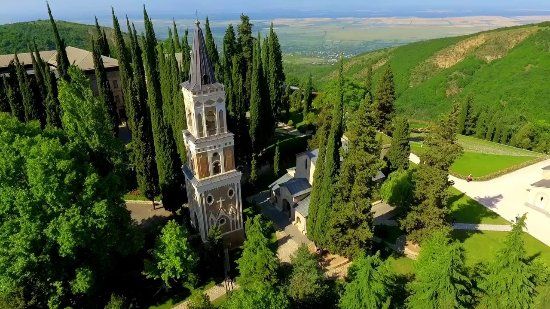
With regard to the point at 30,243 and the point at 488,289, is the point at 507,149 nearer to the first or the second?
the point at 488,289

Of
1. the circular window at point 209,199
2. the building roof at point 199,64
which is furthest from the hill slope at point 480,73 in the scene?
the circular window at point 209,199

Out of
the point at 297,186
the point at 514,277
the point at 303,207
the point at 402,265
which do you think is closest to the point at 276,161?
the point at 297,186

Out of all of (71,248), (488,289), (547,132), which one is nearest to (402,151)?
(488,289)

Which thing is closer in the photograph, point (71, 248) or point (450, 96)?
point (71, 248)

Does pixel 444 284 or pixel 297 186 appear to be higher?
pixel 444 284

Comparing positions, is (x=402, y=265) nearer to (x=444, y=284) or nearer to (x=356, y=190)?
(x=356, y=190)

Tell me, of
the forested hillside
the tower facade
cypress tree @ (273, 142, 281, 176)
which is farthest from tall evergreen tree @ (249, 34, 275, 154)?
the forested hillside
